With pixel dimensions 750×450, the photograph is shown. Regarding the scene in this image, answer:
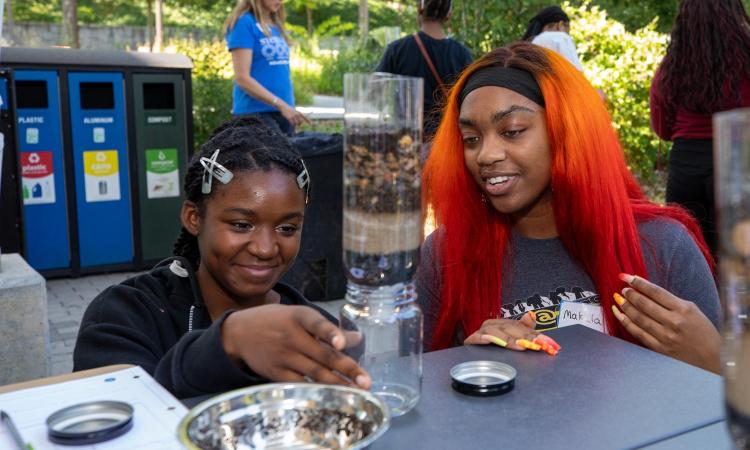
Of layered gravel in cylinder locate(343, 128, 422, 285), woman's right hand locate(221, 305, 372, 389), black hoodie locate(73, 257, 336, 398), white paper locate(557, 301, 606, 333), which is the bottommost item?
white paper locate(557, 301, 606, 333)

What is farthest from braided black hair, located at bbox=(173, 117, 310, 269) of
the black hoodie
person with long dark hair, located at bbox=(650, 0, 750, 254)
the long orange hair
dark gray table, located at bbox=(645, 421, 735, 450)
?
person with long dark hair, located at bbox=(650, 0, 750, 254)

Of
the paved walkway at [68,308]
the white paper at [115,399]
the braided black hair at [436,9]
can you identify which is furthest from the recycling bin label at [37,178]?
the white paper at [115,399]

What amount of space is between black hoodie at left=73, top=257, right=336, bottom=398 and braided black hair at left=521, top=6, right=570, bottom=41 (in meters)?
4.54

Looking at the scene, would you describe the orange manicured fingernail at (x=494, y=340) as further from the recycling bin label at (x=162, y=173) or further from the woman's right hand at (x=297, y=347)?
the recycling bin label at (x=162, y=173)

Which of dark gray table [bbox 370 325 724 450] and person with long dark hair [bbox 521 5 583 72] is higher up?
person with long dark hair [bbox 521 5 583 72]

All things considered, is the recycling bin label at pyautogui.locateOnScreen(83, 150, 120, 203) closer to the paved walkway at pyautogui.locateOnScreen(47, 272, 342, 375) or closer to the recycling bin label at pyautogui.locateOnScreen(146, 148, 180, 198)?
the recycling bin label at pyautogui.locateOnScreen(146, 148, 180, 198)

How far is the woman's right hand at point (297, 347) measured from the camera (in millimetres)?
1024

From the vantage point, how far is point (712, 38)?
4223 mm

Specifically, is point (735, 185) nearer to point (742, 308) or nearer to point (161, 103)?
point (742, 308)

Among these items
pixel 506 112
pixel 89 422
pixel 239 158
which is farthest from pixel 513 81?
pixel 89 422

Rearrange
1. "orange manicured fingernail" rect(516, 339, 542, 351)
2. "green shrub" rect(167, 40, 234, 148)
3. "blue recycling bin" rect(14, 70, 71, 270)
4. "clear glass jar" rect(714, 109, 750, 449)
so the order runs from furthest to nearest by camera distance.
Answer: "green shrub" rect(167, 40, 234, 148) < "blue recycling bin" rect(14, 70, 71, 270) < "orange manicured fingernail" rect(516, 339, 542, 351) < "clear glass jar" rect(714, 109, 750, 449)

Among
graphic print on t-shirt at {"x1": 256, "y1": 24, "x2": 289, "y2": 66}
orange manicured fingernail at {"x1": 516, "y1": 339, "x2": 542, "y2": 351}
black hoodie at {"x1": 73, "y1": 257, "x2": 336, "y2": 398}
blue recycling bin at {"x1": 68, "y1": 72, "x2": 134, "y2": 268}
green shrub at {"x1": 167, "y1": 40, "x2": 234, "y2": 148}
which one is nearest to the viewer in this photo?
black hoodie at {"x1": 73, "y1": 257, "x2": 336, "y2": 398}

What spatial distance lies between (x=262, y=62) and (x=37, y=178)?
78.6 inches

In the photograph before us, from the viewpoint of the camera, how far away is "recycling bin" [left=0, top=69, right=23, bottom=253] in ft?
17.5
